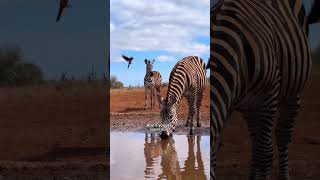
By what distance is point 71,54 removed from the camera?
18.9ft

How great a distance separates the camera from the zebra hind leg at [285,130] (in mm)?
4812

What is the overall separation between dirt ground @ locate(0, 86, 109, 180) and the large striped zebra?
1.69 m

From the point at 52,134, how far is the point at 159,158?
211 cm

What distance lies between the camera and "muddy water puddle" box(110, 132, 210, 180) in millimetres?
5938

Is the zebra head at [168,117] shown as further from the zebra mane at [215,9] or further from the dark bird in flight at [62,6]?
the zebra mane at [215,9]

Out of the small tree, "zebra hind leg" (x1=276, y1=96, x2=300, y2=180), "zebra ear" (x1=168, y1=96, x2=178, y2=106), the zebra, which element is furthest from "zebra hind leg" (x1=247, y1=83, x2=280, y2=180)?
the zebra

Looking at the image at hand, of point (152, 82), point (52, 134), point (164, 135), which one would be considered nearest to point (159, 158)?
point (164, 135)

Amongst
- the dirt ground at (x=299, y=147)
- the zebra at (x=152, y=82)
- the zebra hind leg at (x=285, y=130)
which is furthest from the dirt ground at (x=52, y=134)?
the zebra at (x=152, y=82)

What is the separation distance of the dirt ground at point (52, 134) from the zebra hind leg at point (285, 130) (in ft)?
6.11

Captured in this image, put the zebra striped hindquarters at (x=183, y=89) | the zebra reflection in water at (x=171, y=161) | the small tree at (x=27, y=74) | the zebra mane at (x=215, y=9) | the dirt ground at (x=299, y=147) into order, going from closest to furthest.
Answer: the zebra mane at (x=215, y=9) < the dirt ground at (x=299, y=147) < the small tree at (x=27, y=74) < the zebra reflection in water at (x=171, y=161) < the zebra striped hindquarters at (x=183, y=89)

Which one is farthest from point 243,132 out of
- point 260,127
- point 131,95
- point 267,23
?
point 131,95

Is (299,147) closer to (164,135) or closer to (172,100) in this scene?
(164,135)

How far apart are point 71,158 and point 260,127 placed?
2105 mm

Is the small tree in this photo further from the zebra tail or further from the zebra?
the zebra
